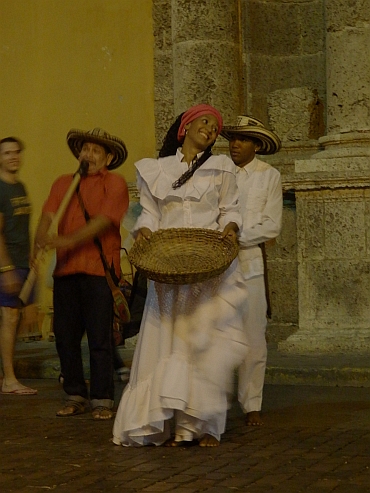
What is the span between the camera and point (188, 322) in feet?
23.0

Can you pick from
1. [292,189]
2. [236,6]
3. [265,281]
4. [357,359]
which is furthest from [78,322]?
[236,6]

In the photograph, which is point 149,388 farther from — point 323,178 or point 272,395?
point 323,178

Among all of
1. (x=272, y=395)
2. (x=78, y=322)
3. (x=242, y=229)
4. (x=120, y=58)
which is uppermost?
(x=120, y=58)

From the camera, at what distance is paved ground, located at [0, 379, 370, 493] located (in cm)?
587

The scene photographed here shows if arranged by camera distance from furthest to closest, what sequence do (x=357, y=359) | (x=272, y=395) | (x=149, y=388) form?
(x=357, y=359) → (x=272, y=395) → (x=149, y=388)

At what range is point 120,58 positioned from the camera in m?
12.9

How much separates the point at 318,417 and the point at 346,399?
2.82 feet

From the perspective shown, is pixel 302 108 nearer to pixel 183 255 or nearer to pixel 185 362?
pixel 183 255

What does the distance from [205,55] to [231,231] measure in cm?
504

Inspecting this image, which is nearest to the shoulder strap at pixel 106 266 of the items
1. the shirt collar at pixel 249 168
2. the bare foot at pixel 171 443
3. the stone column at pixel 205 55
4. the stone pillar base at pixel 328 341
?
the shirt collar at pixel 249 168

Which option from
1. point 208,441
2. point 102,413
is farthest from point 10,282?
point 208,441

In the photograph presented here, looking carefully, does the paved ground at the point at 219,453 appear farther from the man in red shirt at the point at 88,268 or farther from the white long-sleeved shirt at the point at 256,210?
the white long-sleeved shirt at the point at 256,210

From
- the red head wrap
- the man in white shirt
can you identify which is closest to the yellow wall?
the man in white shirt

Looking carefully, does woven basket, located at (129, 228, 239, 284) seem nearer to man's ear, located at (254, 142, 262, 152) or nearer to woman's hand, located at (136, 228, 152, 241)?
woman's hand, located at (136, 228, 152, 241)
